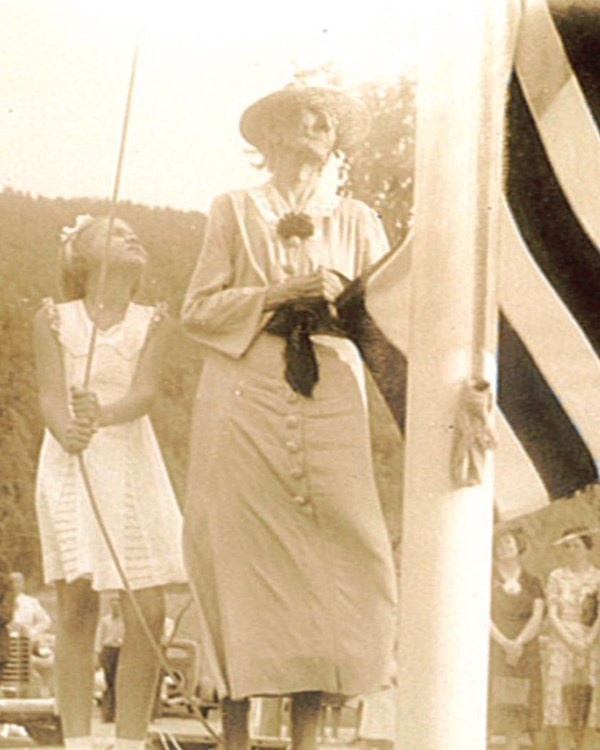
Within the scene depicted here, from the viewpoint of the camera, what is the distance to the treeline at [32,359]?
751 cm

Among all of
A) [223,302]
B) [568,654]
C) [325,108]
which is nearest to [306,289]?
[223,302]

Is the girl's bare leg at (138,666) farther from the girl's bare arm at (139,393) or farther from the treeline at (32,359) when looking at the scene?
the girl's bare arm at (139,393)

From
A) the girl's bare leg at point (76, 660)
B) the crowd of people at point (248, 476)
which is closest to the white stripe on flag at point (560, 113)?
the crowd of people at point (248, 476)

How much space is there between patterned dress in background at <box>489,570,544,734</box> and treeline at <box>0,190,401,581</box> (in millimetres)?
452

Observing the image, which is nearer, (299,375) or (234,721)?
(234,721)

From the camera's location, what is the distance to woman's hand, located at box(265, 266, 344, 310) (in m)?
7.48

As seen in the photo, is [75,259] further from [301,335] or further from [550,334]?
[550,334]

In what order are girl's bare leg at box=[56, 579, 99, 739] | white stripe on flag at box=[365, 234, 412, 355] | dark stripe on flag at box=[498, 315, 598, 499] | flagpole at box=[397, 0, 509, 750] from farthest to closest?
dark stripe on flag at box=[498, 315, 598, 499]
white stripe on flag at box=[365, 234, 412, 355]
girl's bare leg at box=[56, 579, 99, 739]
flagpole at box=[397, 0, 509, 750]

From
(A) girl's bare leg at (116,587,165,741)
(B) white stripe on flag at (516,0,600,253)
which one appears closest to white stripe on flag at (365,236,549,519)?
(B) white stripe on flag at (516,0,600,253)

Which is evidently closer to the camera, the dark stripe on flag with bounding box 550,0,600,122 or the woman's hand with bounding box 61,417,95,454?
the woman's hand with bounding box 61,417,95,454

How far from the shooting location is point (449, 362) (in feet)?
24.3

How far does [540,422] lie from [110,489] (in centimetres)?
145

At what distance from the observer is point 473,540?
738 centimetres

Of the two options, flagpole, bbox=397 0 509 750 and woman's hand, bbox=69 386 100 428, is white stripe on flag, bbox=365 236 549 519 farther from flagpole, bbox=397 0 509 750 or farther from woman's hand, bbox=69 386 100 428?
woman's hand, bbox=69 386 100 428
